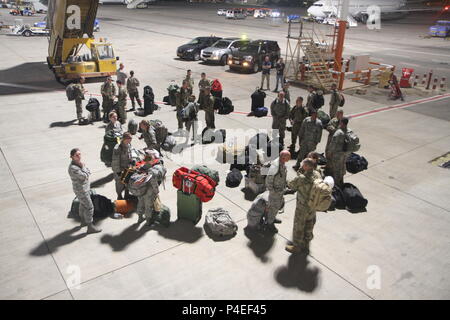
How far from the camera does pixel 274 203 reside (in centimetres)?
659

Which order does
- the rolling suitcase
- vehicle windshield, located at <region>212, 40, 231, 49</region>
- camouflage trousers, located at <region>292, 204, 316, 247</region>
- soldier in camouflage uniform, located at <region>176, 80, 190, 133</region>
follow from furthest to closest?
vehicle windshield, located at <region>212, 40, 231, 49</region>
soldier in camouflage uniform, located at <region>176, 80, 190, 133</region>
the rolling suitcase
camouflage trousers, located at <region>292, 204, 316, 247</region>

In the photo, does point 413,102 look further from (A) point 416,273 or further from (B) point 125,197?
(B) point 125,197

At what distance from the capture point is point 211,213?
6.98 meters

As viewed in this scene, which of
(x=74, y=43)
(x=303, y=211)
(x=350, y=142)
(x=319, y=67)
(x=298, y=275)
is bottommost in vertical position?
(x=298, y=275)

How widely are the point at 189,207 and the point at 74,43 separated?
589 inches

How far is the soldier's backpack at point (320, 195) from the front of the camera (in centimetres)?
551

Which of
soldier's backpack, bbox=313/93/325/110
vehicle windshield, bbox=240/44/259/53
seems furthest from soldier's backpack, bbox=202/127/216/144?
vehicle windshield, bbox=240/44/259/53

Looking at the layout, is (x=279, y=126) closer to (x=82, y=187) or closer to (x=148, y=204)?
(x=148, y=204)

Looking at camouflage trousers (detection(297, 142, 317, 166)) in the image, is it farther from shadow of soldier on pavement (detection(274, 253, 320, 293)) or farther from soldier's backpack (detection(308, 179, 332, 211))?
shadow of soldier on pavement (detection(274, 253, 320, 293))

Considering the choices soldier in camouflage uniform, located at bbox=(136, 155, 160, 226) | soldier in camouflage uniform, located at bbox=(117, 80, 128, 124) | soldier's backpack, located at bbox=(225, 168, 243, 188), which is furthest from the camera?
soldier in camouflage uniform, located at bbox=(117, 80, 128, 124)

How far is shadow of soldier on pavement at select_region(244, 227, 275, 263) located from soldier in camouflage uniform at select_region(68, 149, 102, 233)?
2990mm

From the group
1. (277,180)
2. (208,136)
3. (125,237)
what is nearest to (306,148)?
(277,180)

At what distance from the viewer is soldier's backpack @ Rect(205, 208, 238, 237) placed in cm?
661

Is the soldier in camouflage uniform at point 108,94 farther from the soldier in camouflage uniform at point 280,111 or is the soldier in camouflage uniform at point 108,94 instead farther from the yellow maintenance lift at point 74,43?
the yellow maintenance lift at point 74,43
